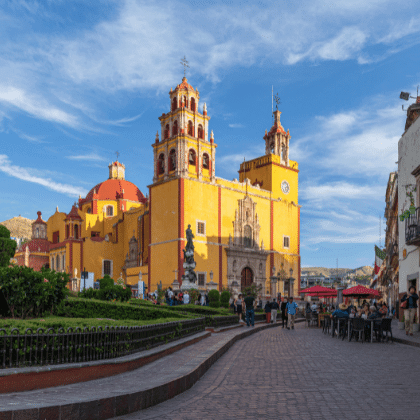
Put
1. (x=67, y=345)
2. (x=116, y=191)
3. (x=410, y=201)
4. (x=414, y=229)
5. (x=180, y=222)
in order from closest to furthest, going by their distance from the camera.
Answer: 1. (x=67, y=345)
2. (x=414, y=229)
3. (x=410, y=201)
4. (x=180, y=222)
5. (x=116, y=191)

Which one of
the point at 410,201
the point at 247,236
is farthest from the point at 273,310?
the point at 247,236

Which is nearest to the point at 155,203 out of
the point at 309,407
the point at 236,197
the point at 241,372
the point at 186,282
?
the point at 236,197

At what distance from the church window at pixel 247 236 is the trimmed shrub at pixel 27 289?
40904mm

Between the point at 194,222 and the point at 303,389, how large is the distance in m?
39.0

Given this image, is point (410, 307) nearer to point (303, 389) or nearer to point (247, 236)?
point (303, 389)

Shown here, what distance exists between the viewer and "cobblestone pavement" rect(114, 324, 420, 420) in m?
5.75

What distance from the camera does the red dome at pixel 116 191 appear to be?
207ft

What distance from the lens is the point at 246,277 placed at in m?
50.9

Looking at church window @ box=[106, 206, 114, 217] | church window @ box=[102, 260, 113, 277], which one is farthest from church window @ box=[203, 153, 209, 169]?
church window @ box=[106, 206, 114, 217]

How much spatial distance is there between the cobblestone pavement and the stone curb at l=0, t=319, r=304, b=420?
0.30ft

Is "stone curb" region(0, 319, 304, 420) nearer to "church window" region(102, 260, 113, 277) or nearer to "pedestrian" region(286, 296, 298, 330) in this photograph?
"pedestrian" region(286, 296, 298, 330)

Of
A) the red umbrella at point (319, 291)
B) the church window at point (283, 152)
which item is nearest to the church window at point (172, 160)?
the church window at point (283, 152)

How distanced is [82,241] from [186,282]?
2689cm

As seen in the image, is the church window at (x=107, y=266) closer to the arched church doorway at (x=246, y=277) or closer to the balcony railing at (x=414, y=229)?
the arched church doorway at (x=246, y=277)
